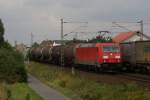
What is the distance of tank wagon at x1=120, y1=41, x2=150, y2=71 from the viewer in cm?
4344

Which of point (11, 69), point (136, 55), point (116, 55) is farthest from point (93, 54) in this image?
point (11, 69)

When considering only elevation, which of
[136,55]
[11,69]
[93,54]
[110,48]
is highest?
[110,48]

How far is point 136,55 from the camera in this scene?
45.7 m

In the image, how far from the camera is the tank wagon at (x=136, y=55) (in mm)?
43438

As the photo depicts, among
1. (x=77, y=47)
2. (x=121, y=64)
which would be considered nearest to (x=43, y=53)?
(x=77, y=47)

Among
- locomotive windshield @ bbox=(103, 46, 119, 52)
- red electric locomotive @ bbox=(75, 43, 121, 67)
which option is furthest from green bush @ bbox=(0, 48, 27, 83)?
locomotive windshield @ bbox=(103, 46, 119, 52)

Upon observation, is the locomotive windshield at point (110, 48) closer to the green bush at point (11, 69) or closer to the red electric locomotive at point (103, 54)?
the red electric locomotive at point (103, 54)

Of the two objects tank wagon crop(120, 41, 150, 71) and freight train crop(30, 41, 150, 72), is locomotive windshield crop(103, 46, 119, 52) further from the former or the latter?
tank wagon crop(120, 41, 150, 71)

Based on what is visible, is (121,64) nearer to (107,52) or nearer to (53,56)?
(107,52)

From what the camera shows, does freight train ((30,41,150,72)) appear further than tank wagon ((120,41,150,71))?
Yes

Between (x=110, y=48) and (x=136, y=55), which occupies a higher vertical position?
(x=110, y=48)

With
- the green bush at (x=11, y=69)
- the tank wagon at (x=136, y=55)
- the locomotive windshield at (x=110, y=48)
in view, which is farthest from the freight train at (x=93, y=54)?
the green bush at (x=11, y=69)

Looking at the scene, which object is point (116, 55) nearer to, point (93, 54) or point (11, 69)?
point (93, 54)

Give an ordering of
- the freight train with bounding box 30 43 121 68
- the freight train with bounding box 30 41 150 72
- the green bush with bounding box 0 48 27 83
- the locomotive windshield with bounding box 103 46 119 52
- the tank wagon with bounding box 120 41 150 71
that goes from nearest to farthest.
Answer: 1. the green bush with bounding box 0 48 27 83
2. the tank wagon with bounding box 120 41 150 71
3. the freight train with bounding box 30 41 150 72
4. the freight train with bounding box 30 43 121 68
5. the locomotive windshield with bounding box 103 46 119 52
